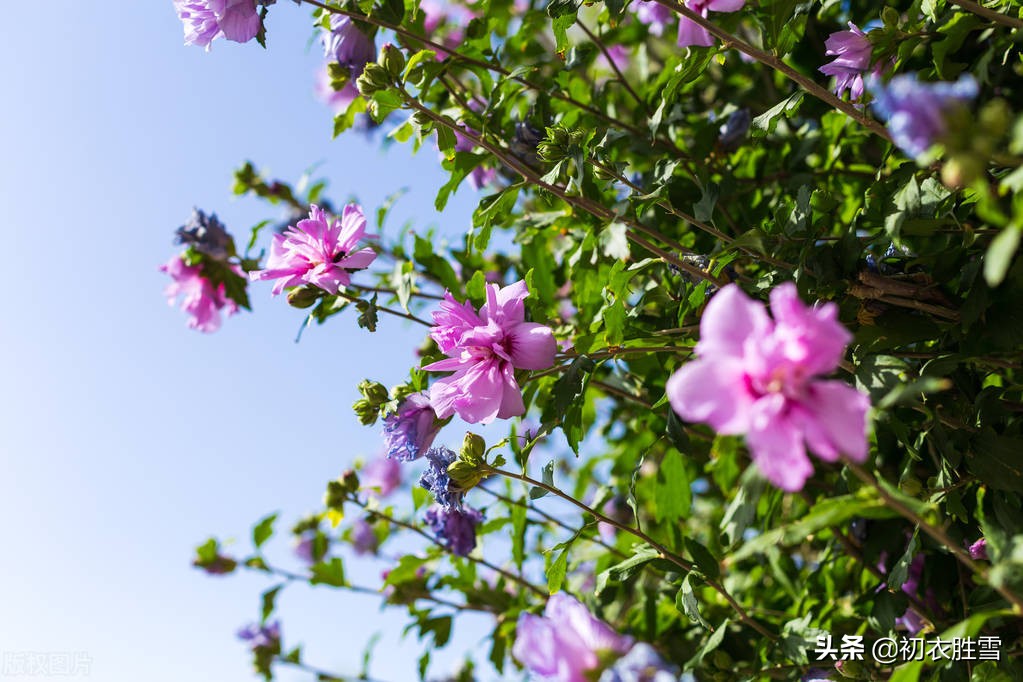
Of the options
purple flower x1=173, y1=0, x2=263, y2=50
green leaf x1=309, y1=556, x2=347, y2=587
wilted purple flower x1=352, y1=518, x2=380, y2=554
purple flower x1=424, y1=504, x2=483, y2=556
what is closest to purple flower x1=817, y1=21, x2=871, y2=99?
purple flower x1=173, y1=0, x2=263, y2=50

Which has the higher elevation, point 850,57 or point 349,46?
point 349,46

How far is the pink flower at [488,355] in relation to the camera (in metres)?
1.08

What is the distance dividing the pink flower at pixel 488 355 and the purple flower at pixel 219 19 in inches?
20.3

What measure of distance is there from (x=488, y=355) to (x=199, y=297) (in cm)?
104

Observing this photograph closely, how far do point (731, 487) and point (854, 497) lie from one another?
1098 millimetres

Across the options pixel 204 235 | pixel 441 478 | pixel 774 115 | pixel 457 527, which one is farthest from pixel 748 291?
pixel 204 235

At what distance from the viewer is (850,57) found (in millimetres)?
1181

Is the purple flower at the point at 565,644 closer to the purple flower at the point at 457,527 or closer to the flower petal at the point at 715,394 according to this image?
the flower petal at the point at 715,394

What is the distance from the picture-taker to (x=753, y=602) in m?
1.76

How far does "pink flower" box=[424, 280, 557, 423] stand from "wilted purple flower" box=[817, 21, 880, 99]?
1.83ft

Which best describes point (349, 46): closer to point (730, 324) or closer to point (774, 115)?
point (774, 115)

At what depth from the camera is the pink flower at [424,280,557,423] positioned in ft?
3.55

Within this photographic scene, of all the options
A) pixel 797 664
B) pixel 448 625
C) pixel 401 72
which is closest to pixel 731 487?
pixel 797 664

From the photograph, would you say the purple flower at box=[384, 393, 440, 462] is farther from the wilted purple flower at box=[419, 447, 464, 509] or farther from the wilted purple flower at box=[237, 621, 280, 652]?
the wilted purple flower at box=[237, 621, 280, 652]
